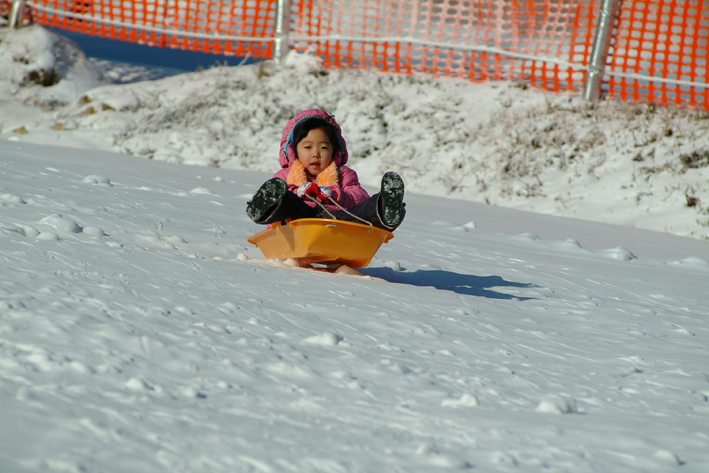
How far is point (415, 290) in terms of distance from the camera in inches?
116

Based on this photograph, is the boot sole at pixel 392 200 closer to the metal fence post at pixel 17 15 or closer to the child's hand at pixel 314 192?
the child's hand at pixel 314 192

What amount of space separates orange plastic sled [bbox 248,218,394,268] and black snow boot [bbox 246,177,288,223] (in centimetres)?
12

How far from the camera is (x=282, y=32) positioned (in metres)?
9.98

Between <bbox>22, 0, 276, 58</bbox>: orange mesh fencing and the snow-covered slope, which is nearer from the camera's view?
the snow-covered slope

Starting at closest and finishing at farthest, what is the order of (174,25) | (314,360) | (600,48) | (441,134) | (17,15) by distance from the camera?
1. (314,360)
2. (600,48)
3. (441,134)
4. (174,25)
5. (17,15)

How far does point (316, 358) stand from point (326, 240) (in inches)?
45.1

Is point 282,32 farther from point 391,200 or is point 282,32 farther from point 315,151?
point 391,200

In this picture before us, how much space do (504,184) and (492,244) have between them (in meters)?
3.06

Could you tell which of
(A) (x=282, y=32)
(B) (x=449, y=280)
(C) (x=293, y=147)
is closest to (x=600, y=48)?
(A) (x=282, y=32)

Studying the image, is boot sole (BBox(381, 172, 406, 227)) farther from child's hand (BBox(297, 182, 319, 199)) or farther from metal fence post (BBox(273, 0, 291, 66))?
metal fence post (BBox(273, 0, 291, 66))

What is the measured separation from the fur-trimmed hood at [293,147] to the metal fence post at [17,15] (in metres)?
9.56

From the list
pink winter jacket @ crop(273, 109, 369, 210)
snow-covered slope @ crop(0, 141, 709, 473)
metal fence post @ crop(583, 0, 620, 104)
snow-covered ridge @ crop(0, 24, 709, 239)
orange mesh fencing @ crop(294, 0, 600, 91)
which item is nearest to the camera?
snow-covered slope @ crop(0, 141, 709, 473)

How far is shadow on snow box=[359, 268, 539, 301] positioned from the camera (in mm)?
3106

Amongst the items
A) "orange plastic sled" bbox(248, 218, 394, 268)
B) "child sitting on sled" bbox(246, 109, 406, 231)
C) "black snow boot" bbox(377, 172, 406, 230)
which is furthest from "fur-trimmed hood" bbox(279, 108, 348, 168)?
"black snow boot" bbox(377, 172, 406, 230)
